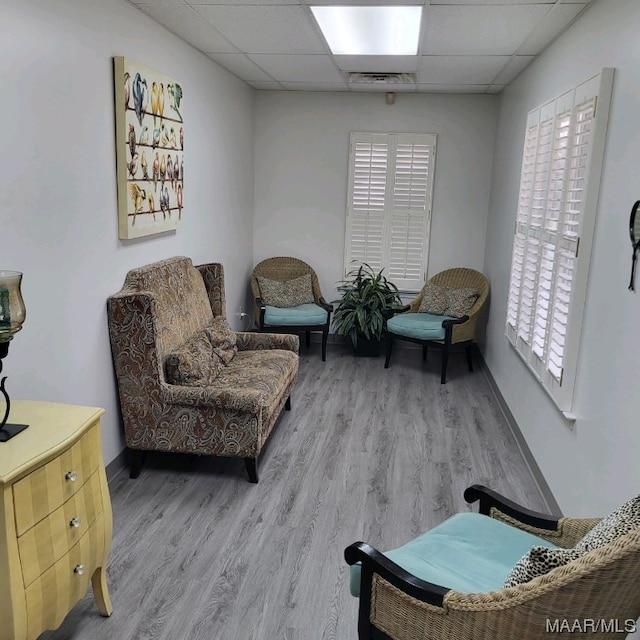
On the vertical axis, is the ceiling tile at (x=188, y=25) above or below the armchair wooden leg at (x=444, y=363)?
above

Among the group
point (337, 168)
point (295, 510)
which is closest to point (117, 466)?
point (295, 510)

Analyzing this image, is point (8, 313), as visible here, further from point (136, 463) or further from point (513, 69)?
point (513, 69)

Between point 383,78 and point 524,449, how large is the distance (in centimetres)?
309

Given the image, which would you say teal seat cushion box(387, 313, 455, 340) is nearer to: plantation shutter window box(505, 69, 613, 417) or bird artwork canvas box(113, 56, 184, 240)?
plantation shutter window box(505, 69, 613, 417)

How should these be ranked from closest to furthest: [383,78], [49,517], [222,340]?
[49,517] < [222,340] < [383,78]

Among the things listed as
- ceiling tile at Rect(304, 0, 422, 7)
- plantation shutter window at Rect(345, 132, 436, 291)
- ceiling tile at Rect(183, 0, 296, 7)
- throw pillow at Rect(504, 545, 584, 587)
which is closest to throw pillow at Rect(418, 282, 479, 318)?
plantation shutter window at Rect(345, 132, 436, 291)

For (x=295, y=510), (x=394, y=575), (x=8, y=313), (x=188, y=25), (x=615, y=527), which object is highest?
(x=188, y=25)

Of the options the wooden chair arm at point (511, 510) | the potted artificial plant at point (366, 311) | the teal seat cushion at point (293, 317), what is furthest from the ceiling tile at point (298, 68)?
the wooden chair arm at point (511, 510)

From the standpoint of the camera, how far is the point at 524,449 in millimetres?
3613

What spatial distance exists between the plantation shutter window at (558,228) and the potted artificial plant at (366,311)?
169 centimetres

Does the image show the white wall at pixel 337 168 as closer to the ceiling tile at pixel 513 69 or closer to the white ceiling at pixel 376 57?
the white ceiling at pixel 376 57

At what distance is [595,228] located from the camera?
2623mm

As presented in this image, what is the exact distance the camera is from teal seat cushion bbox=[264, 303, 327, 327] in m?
5.32

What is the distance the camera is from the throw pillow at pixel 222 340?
3.81 meters
